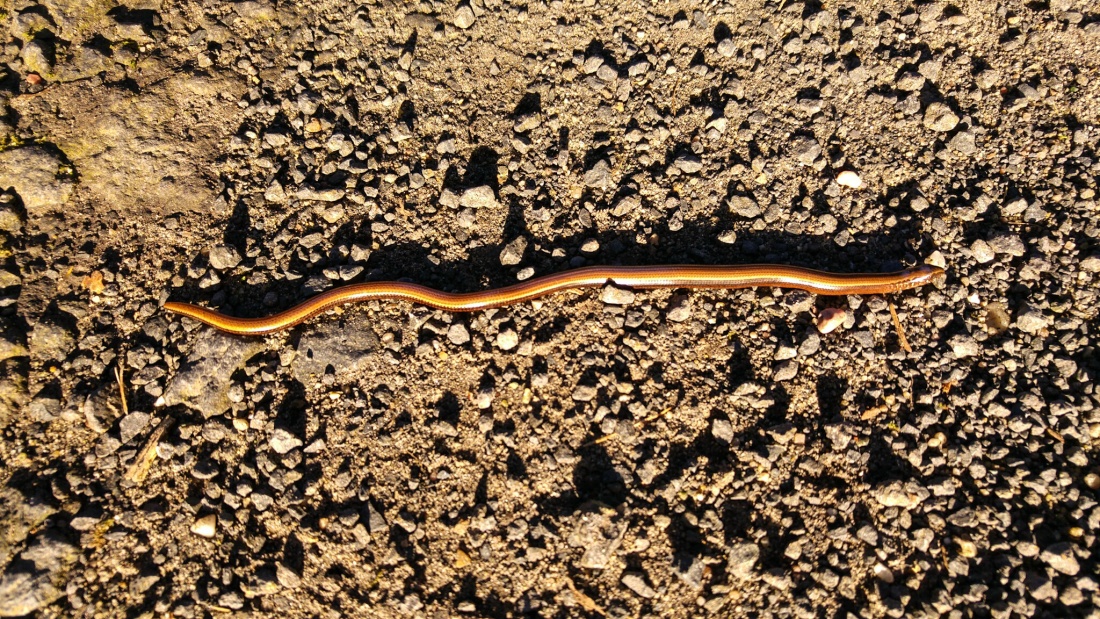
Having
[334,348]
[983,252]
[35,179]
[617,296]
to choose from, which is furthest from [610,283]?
[35,179]

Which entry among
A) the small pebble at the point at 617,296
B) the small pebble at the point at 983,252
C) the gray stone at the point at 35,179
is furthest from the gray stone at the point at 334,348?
the small pebble at the point at 983,252

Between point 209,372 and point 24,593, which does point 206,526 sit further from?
point 24,593

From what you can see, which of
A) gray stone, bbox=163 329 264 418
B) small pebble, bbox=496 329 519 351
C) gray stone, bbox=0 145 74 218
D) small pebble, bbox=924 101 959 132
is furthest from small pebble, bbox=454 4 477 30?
small pebble, bbox=924 101 959 132

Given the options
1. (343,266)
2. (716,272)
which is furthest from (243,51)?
(716,272)

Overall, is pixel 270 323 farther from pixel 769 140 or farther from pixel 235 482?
pixel 769 140

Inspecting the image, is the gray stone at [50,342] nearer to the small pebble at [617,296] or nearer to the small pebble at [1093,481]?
the small pebble at [617,296]

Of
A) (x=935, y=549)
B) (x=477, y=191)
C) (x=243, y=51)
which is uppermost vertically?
(x=243, y=51)

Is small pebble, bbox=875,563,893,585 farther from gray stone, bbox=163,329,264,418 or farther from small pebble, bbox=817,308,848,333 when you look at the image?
gray stone, bbox=163,329,264,418
